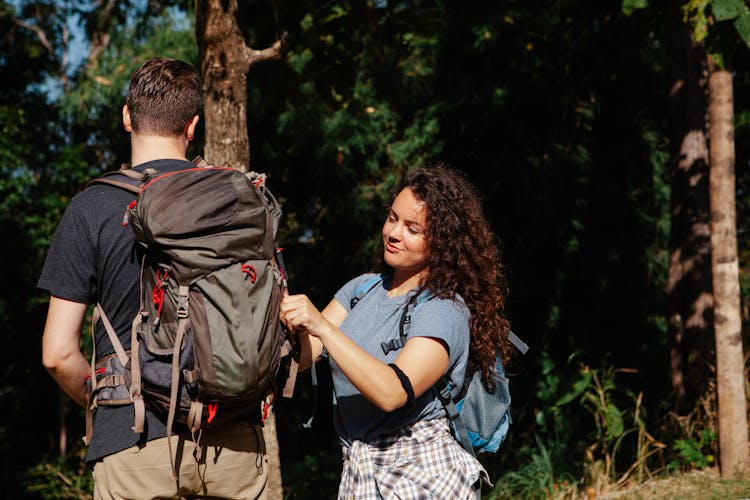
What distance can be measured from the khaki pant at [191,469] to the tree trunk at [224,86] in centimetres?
142

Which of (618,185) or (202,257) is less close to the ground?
(618,185)

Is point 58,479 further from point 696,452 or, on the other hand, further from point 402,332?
point 402,332

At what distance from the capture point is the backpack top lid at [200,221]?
1.91m

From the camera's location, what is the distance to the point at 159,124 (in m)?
2.16

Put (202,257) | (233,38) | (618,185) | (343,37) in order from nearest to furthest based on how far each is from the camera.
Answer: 1. (202,257)
2. (233,38)
3. (343,37)
4. (618,185)

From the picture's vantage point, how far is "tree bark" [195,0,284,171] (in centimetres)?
356

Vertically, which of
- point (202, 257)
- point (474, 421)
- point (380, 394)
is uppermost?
point (202, 257)

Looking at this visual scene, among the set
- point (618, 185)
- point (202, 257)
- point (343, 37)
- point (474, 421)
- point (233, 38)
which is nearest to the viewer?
point (202, 257)

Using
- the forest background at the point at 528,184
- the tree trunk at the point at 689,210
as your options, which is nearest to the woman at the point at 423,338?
the forest background at the point at 528,184

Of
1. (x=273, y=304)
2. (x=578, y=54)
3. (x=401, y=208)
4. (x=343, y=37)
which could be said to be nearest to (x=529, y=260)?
(x=578, y=54)

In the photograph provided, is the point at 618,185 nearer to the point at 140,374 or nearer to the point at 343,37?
the point at 343,37

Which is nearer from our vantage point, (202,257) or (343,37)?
(202,257)

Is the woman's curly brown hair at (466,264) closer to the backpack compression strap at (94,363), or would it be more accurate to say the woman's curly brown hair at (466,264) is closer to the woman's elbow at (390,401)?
the woman's elbow at (390,401)

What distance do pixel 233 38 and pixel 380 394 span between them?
2142 mm
